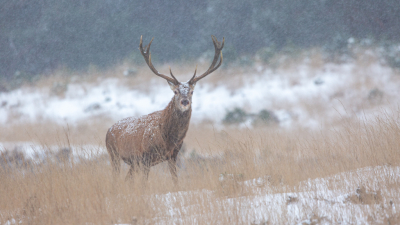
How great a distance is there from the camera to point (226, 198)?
3564mm

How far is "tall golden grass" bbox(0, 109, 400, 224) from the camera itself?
3.33 m

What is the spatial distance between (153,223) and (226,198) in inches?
33.4

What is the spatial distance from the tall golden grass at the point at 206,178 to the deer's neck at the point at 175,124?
30 centimetres

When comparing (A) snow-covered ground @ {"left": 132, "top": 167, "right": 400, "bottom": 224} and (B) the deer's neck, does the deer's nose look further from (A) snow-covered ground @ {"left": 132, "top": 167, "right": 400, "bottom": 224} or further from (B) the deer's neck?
(A) snow-covered ground @ {"left": 132, "top": 167, "right": 400, "bottom": 224}

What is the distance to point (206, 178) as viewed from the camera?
12.9 ft

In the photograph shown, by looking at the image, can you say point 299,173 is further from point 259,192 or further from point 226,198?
point 226,198

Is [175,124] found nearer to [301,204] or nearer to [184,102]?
[184,102]

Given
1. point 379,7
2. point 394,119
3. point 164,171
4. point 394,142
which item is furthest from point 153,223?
point 379,7

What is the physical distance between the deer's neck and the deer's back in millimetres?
127

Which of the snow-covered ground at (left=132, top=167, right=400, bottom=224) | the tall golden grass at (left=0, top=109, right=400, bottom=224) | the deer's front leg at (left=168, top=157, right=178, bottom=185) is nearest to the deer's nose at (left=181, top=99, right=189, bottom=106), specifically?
the tall golden grass at (left=0, top=109, right=400, bottom=224)

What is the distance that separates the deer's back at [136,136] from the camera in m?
4.74

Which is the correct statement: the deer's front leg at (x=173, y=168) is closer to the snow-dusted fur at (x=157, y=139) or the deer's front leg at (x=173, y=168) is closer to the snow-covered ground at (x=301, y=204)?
the snow-dusted fur at (x=157, y=139)

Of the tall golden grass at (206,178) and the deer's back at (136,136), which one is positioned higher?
the deer's back at (136,136)

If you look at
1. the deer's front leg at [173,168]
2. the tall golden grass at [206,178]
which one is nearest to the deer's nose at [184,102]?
the tall golden grass at [206,178]
